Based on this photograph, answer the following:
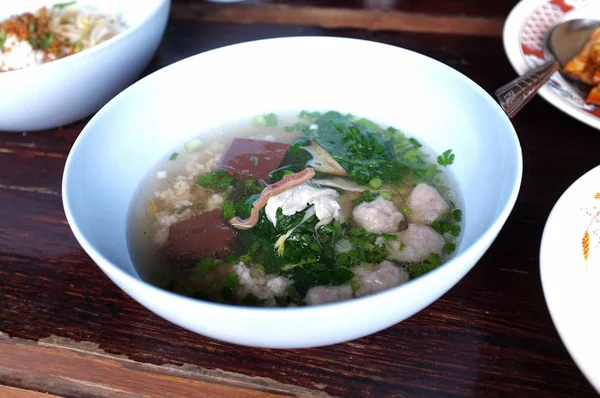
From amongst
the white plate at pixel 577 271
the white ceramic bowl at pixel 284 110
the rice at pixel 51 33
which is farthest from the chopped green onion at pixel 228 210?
the rice at pixel 51 33

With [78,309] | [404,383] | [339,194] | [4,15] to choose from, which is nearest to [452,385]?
[404,383]

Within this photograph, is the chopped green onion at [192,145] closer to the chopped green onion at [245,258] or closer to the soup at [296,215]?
the soup at [296,215]

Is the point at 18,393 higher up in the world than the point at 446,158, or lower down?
lower down

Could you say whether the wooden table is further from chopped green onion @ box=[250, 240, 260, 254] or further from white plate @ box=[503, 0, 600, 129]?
chopped green onion @ box=[250, 240, 260, 254]

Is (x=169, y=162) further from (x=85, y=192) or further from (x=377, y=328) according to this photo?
(x=377, y=328)

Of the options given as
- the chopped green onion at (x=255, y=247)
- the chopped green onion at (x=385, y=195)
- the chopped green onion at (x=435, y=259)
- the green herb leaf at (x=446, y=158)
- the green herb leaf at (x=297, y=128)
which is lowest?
the chopped green onion at (x=255, y=247)

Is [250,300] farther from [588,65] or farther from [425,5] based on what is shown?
[425,5]

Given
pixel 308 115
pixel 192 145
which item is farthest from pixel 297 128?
pixel 192 145
